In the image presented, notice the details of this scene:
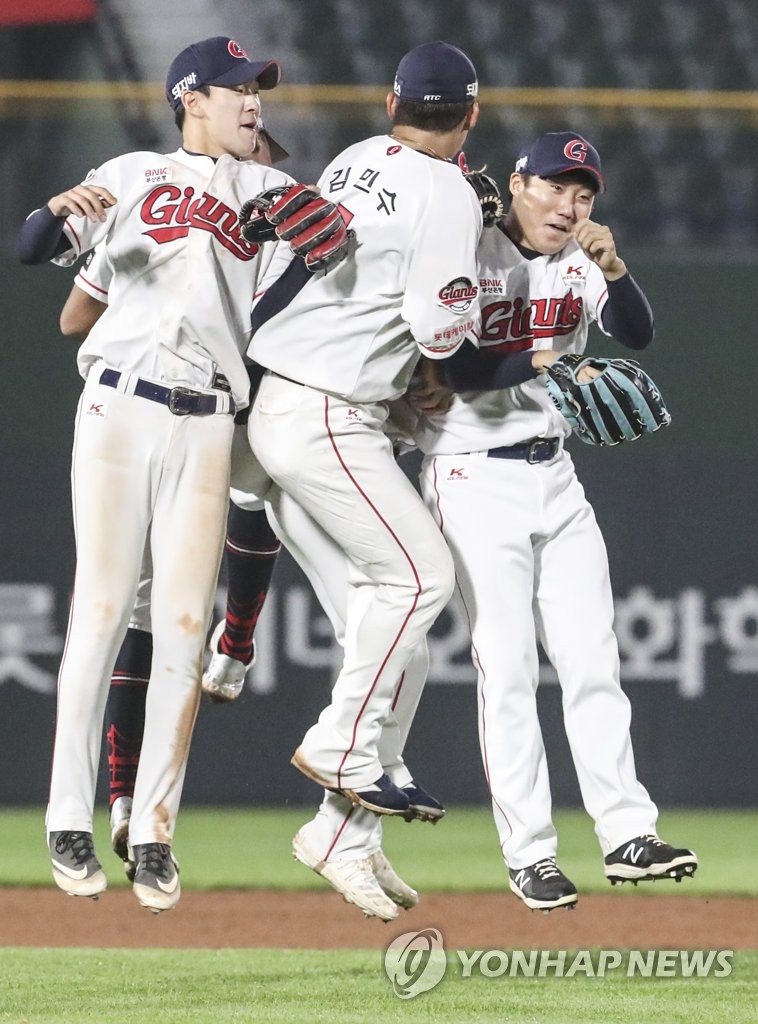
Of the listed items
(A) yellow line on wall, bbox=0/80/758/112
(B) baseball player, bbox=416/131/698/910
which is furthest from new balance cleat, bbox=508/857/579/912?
(A) yellow line on wall, bbox=0/80/758/112

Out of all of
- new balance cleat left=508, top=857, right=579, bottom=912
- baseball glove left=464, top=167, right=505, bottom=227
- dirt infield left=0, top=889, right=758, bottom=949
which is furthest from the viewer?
dirt infield left=0, top=889, right=758, bottom=949

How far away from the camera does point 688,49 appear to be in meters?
9.23

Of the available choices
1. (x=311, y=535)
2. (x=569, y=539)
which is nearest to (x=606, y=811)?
(x=569, y=539)

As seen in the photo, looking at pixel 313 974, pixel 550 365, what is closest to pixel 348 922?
pixel 313 974

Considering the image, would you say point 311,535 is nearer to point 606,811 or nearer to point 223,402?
point 223,402

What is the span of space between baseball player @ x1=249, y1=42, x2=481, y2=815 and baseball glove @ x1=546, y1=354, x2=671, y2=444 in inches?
9.2

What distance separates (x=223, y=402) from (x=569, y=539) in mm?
862

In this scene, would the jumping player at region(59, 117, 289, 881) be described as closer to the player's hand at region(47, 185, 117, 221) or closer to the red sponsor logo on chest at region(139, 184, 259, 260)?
the red sponsor logo on chest at region(139, 184, 259, 260)

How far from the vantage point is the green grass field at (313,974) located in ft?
14.8

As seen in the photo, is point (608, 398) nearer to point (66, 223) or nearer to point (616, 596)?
point (66, 223)

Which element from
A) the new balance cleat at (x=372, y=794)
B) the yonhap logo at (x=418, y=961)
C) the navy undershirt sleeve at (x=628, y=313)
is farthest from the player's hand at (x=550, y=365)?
the yonhap logo at (x=418, y=961)

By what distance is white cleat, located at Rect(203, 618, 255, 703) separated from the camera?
4.18 metres

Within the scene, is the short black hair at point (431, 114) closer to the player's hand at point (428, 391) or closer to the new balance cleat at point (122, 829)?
the player's hand at point (428, 391)

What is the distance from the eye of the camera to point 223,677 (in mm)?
4203
